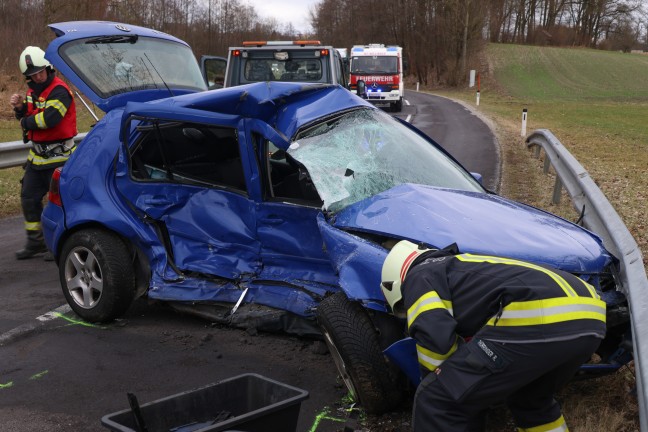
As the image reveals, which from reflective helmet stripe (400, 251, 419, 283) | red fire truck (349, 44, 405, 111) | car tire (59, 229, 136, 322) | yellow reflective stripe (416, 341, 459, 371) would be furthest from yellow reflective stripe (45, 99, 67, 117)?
red fire truck (349, 44, 405, 111)

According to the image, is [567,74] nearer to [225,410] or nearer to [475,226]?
[475,226]

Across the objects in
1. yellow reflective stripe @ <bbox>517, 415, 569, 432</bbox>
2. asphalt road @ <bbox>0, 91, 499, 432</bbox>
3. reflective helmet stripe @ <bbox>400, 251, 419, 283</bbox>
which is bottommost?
asphalt road @ <bbox>0, 91, 499, 432</bbox>

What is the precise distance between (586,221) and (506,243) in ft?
8.22

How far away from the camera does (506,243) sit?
3.69 metres

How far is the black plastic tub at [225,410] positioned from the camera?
291 centimetres

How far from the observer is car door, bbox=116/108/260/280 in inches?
195

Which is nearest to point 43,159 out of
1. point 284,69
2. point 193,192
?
point 193,192

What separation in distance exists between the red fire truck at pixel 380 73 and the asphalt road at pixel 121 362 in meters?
23.4

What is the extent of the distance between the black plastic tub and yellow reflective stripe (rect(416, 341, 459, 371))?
1.75 ft

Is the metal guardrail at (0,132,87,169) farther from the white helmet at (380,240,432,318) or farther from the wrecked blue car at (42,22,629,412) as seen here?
the white helmet at (380,240,432,318)

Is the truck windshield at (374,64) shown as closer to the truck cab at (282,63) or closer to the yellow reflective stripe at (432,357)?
the truck cab at (282,63)

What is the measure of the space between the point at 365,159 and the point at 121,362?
81.6 inches

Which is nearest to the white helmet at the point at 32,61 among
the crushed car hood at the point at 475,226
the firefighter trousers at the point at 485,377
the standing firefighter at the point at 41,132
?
the standing firefighter at the point at 41,132

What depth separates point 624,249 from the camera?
4199 mm
